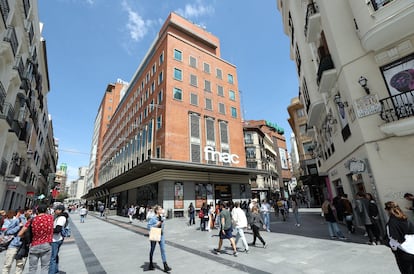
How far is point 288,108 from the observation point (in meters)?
37.8

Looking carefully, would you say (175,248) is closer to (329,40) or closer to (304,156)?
(329,40)

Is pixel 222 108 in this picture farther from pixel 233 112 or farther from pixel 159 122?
pixel 159 122

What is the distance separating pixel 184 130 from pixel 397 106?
21.1 metres

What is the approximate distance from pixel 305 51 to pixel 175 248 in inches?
611

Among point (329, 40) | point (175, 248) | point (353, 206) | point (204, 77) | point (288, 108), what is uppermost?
point (204, 77)

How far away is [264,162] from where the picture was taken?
4647cm

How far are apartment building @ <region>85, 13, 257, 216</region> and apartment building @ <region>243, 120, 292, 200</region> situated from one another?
1287 cm

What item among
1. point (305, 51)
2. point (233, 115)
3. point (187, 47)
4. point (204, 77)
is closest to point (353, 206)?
point (305, 51)

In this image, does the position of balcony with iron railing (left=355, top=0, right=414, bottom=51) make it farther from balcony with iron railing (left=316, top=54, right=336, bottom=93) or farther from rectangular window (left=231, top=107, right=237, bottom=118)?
rectangular window (left=231, top=107, right=237, bottom=118)

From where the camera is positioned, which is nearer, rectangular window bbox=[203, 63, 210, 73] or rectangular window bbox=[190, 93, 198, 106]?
rectangular window bbox=[190, 93, 198, 106]

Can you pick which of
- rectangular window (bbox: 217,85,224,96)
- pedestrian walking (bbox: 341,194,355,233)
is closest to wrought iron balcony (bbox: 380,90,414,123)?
pedestrian walking (bbox: 341,194,355,233)

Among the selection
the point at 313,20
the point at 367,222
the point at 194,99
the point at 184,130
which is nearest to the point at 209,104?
the point at 194,99

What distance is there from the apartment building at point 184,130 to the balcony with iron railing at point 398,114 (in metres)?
16.6

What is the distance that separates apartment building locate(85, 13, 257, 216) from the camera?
23.5 meters
